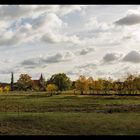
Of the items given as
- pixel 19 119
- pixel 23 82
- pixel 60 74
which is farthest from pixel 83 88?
pixel 19 119

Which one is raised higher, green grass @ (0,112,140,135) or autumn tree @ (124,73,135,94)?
autumn tree @ (124,73,135,94)

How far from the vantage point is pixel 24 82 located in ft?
348

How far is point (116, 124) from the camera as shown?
16.7 meters

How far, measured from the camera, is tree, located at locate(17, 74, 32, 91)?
105 meters

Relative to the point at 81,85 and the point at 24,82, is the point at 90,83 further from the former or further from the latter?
the point at 24,82

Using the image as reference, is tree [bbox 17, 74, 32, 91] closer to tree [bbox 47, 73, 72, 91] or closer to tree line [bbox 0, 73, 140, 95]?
tree line [bbox 0, 73, 140, 95]

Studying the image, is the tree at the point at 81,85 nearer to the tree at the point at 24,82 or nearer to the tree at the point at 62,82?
the tree at the point at 62,82

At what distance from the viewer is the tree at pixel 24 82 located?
105 metres

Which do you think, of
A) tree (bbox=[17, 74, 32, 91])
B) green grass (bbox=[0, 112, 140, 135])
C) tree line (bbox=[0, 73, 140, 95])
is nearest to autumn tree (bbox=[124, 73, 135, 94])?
tree line (bbox=[0, 73, 140, 95])

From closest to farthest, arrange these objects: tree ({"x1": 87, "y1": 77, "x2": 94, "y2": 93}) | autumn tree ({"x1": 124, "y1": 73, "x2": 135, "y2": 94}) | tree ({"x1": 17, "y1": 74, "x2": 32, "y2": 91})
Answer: autumn tree ({"x1": 124, "y1": 73, "x2": 135, "y2": 94}) < tree ({"x1": 87, "y1": 77, "x2": 94, "y2": 93}) < tree ({"x1": 17, "y1": 74, "x2": 32, "y2": 91})

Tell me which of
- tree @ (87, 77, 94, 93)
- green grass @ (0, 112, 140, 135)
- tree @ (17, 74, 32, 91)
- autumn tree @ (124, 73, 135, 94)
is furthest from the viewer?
tree @ (17, 74, 32, 91)
